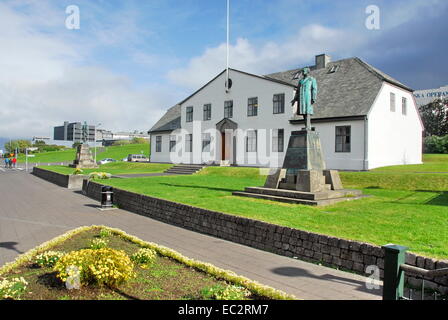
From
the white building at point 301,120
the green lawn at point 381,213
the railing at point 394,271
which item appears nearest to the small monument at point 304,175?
the green lawn at point 381,213

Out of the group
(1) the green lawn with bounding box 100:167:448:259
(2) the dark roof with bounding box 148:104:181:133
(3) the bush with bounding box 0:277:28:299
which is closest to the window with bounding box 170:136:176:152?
(2) the dark roof with bounding box 148:104:181:133

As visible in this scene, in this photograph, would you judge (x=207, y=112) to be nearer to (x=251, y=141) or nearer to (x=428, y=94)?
(x=251, y=141)

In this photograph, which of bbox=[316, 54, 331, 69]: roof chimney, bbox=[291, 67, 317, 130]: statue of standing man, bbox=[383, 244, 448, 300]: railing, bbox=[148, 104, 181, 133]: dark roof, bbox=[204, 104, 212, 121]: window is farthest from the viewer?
A: bbox=[148, 104, 181, 133]: dark roof

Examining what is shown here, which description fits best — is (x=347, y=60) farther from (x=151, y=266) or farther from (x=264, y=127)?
(x=151, y=266)

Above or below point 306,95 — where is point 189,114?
above

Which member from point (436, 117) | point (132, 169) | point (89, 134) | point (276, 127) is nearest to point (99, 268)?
point (276, 127)

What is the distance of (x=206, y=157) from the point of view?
35094mm

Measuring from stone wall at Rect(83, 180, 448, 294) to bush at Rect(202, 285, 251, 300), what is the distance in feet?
8.55

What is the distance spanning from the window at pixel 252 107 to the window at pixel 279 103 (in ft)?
6.85

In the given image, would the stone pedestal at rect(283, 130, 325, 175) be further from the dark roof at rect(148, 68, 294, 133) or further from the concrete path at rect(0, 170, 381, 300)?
the dark roof at rect(148, 68, 294, 133)

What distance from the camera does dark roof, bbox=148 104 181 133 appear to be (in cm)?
4062

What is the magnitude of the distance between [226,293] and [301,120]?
24.2 metres

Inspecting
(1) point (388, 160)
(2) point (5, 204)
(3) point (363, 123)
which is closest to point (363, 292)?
(2) point (5, 204)

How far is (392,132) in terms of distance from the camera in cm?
2634
